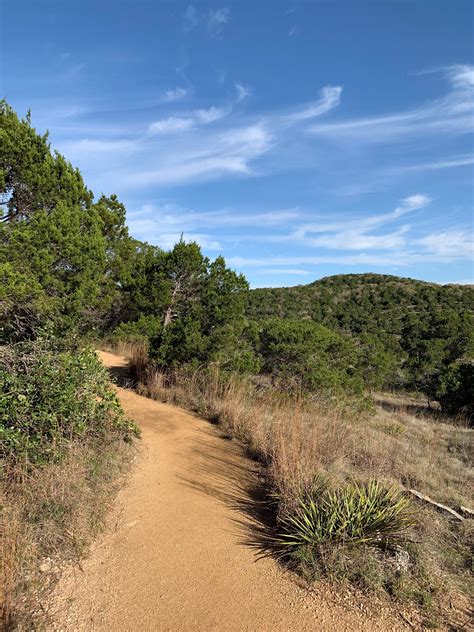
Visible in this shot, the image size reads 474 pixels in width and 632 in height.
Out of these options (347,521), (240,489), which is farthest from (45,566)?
(347,521)

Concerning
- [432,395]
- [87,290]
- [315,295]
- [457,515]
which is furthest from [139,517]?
[315,295]

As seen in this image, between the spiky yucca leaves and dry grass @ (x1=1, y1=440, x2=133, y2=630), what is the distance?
201 centimetres

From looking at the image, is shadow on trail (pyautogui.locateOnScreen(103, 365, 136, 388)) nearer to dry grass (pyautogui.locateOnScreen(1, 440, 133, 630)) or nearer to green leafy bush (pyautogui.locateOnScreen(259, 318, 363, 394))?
green leafy bush (pyautogui.locateOnScreen(259, 318, 363, 394))

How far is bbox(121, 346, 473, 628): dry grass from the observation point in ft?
10.6

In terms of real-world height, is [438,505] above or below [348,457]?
below

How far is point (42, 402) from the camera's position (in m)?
4.42

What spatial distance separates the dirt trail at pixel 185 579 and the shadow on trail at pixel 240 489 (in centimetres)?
3

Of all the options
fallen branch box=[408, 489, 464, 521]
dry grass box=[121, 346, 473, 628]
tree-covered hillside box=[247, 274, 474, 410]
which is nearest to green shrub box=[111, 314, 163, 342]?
dry grass box=[121, 346, 473, 628]

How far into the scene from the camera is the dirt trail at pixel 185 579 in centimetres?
281

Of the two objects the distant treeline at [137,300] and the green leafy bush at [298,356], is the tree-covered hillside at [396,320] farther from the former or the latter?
the green leafy bush at [298,356]

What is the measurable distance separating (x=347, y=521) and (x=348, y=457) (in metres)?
2.47

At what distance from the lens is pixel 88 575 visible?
3193 mm

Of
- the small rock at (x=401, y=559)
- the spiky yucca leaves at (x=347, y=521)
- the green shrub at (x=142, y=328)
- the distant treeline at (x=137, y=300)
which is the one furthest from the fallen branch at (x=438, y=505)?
the green shrub at (x=142, y=328)

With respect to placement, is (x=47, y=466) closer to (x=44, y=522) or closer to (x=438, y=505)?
(x=44, y=522)
